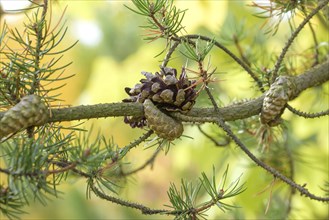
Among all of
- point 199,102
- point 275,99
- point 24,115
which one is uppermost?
point 199,102

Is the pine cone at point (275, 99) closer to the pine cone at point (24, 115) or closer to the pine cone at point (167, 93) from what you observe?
the pine cone at point (167, 93)

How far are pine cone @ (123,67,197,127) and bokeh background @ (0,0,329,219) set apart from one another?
28 mm

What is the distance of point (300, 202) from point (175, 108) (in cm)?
Answer: 79

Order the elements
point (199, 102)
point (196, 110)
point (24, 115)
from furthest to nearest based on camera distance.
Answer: point (199, 102), point (196, 110), point (24, 115)

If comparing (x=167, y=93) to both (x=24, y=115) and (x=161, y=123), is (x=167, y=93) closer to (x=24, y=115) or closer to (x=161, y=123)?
(x=161, y=123)

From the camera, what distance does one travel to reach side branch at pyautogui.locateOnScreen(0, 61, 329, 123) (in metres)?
0.54

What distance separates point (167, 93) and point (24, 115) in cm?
14

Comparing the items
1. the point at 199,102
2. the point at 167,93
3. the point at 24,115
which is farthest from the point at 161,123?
the point at 199,102

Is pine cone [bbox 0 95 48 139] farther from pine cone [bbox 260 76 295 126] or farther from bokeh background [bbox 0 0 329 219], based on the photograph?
pine cone [bbox 260 76 295 126]

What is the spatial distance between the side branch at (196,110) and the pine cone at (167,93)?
0.4 inches

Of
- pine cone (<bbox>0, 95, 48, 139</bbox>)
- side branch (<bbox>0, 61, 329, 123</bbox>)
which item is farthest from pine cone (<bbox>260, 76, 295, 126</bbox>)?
pine cone (<bbox>0, 95, 48, 139</bbox>)

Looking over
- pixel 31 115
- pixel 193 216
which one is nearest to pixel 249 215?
pixel 193 216

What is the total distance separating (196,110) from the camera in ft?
2.02

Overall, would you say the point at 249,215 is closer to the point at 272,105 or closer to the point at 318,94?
the point at 318,94
